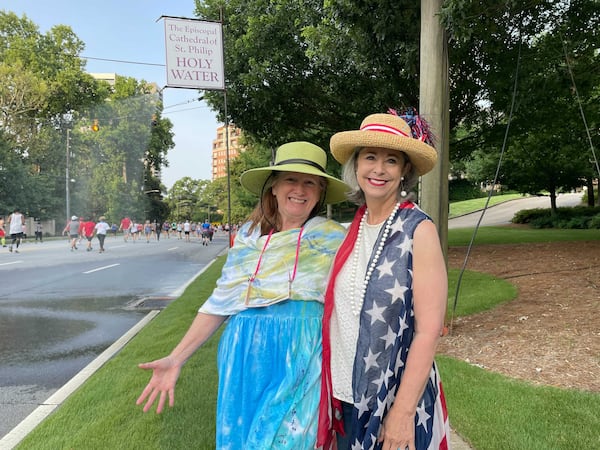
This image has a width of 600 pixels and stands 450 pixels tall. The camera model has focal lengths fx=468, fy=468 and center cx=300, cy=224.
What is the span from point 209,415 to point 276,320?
78.1 inches

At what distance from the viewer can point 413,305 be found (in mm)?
1521

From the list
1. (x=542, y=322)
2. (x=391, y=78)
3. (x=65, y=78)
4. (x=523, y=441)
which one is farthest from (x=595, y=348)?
(x=65, y=78)

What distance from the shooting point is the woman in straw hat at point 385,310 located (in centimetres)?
149

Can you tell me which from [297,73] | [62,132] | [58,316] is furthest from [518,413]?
[62,132]

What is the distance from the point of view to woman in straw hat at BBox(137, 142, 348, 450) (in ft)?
5.49

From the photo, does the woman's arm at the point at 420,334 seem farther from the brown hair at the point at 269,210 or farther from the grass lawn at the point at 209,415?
the grass lawn at the point at 209,415

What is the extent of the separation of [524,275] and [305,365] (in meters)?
7.43

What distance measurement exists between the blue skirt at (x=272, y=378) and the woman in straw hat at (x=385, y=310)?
0.21 feet

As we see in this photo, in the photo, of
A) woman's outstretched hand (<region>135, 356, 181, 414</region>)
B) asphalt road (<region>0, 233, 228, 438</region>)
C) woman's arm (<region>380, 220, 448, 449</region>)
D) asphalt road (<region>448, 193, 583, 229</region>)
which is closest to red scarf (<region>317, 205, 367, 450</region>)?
woman's arm (<region>380, 220, 448, 449</region>)

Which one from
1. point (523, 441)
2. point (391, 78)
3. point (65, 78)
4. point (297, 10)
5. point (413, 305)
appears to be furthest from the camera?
point (65, 78)

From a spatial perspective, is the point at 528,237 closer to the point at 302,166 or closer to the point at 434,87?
the point at 434,87

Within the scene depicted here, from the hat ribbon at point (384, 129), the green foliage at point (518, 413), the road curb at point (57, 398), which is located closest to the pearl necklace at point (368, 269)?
the hat ribbon at point (384, 129)

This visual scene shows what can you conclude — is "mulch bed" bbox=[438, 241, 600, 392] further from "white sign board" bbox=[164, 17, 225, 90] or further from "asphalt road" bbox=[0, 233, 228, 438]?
"white sign board" bbox=[164, 17, 225, 90]

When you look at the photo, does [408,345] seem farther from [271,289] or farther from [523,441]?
[523,441]
